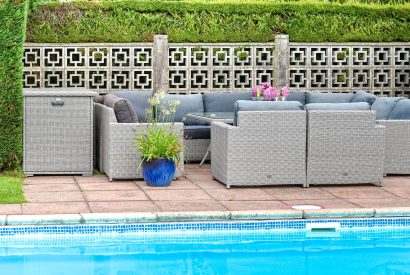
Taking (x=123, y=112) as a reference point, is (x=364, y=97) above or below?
above

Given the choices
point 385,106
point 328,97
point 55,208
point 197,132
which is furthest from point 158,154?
point 328,97

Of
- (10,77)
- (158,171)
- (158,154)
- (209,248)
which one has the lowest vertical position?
(209,248)

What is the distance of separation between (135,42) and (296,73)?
2.64 meters

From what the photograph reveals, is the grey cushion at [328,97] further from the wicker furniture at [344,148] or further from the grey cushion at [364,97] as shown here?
the wicker furniture at [344,148]

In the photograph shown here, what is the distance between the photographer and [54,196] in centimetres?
912

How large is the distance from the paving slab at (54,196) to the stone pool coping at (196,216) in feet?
3.25

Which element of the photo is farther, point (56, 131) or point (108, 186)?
point (56, 131)

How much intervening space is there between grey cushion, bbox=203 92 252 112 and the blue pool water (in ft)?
16.5

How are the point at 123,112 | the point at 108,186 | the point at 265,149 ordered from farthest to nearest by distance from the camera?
the point at 123,112
the point at 108,186
the point at 265,149

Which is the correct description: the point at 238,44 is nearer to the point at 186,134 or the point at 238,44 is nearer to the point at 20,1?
the point at 186,134

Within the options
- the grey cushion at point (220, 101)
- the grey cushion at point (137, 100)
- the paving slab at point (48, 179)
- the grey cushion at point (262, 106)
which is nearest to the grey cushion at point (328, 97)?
the grey cushion at point (220, 101)

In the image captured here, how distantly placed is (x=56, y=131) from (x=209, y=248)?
136 inches

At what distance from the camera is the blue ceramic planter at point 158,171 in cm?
984

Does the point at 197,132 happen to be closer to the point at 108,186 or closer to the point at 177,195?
the point at 108,186
